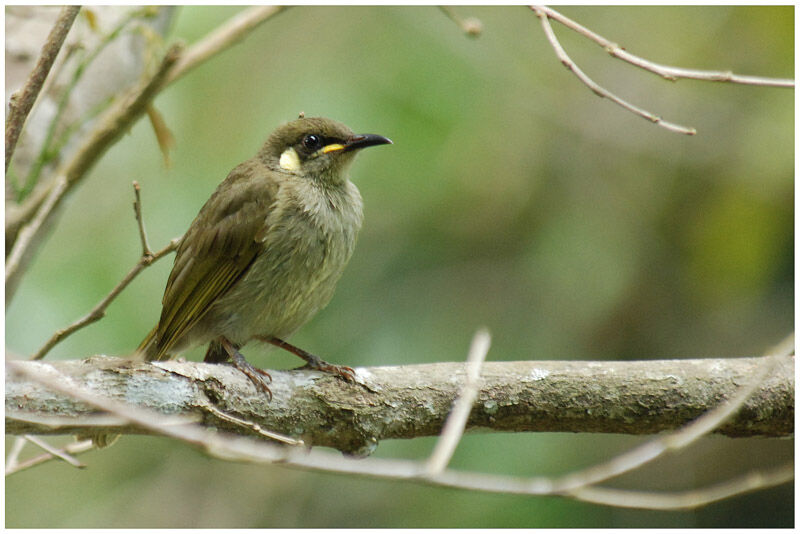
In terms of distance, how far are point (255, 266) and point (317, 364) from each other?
48 centimetres

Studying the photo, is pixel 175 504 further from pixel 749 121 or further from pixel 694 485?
pixel 749 121

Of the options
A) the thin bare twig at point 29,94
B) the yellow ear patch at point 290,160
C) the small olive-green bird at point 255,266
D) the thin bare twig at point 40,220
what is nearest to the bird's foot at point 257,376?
the small olive-green bird at point 255,266

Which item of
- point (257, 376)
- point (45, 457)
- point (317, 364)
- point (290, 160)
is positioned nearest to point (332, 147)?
point (290, 160)

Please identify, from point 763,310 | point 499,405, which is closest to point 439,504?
point 499,405

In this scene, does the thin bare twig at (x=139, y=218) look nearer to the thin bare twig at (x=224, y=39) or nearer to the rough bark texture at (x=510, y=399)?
the rough bark texture at (x=510, y=399)

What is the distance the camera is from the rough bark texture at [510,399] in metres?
2.88

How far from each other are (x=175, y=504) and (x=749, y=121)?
4.18 m

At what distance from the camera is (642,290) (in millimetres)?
5637

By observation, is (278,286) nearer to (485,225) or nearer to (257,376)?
(257,376)

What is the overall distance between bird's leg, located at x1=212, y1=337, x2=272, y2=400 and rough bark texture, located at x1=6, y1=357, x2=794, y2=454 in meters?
0.03

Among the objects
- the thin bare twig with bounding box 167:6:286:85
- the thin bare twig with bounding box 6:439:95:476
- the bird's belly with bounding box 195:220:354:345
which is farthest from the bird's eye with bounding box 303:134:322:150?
the thin bare twig with bounding box 6:439:95:476

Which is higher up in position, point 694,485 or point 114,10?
point 114,10

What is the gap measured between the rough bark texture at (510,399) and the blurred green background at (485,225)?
3.68 feet

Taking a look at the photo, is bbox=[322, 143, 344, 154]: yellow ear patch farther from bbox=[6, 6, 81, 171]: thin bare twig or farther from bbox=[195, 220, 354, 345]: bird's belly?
bbox=[6, 6, 81, 171]: thin bare twig
